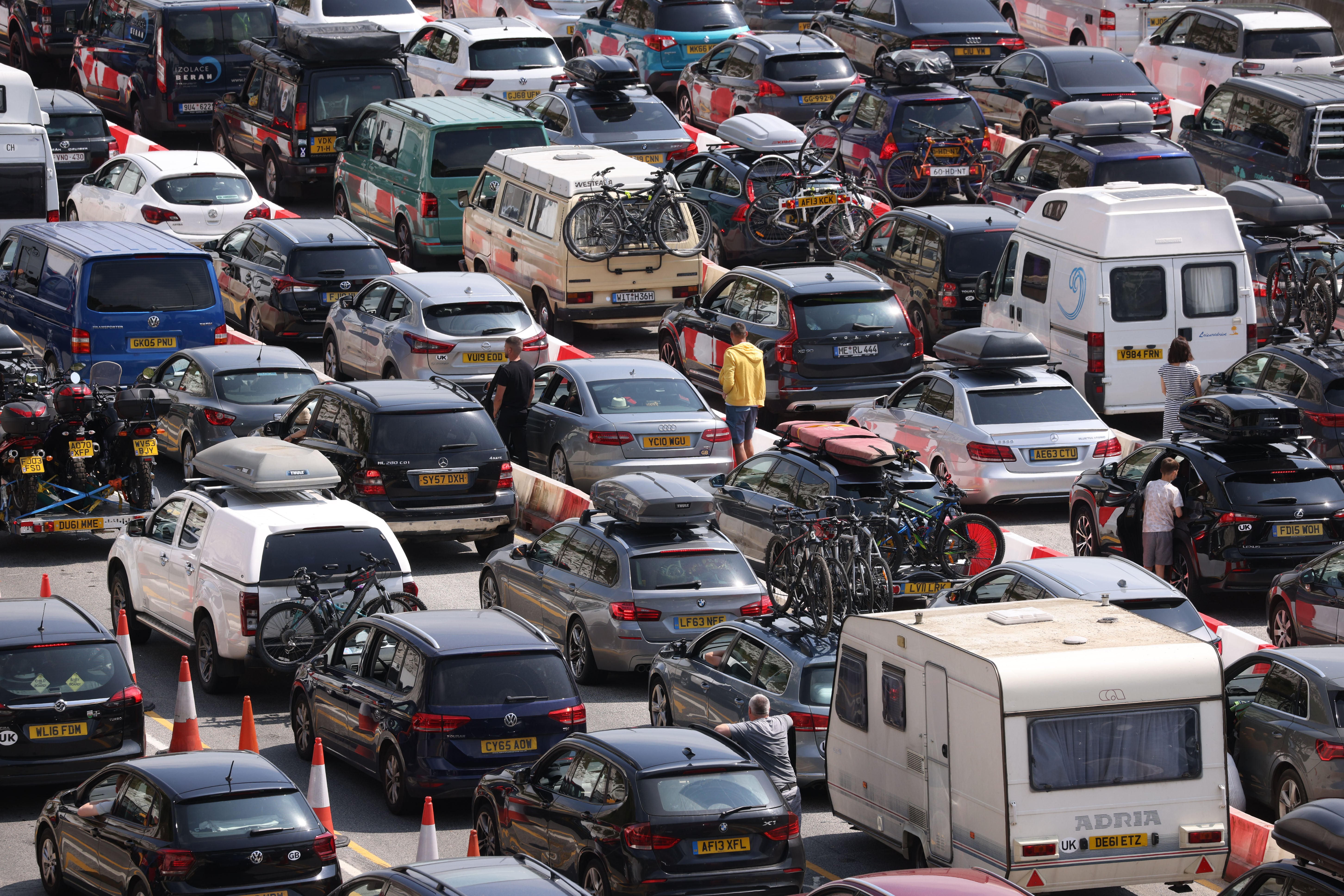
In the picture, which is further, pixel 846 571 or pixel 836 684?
pixel 846 571

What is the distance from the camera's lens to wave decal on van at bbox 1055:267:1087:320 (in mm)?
25844

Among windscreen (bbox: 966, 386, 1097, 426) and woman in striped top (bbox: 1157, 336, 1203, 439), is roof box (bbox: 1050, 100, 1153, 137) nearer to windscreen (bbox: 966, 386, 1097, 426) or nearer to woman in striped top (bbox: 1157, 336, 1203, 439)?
woman in striped top (bbox: 1157, 336, 1203, 439)

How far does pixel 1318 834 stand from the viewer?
37.7 ft

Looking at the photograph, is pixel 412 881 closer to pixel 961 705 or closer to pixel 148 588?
pixel 961 705

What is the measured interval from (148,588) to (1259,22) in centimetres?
2244

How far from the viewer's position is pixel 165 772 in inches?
540

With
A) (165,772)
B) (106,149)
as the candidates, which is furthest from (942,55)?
(165,772)

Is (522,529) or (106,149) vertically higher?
(106,149)

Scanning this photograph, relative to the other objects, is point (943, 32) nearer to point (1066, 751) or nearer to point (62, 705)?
point (62, 705)

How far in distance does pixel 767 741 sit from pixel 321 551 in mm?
5168

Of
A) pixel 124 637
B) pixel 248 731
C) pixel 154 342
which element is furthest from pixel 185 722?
pixel 154 342

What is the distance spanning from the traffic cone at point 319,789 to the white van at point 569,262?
14049 mm

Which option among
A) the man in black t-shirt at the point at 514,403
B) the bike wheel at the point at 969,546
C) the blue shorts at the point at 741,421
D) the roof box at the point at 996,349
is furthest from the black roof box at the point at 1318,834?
the man in black t-shirt at the point at 514,403

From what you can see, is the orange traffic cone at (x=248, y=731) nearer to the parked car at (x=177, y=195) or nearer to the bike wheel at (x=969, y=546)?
the bike wheel at (x=969, y=546)
